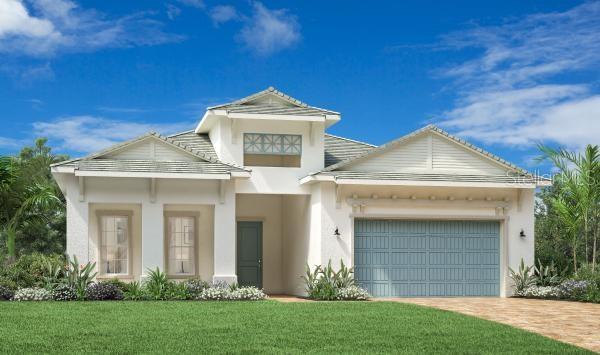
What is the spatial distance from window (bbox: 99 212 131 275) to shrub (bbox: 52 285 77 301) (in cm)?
263

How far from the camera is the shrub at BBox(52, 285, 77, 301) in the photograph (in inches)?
798

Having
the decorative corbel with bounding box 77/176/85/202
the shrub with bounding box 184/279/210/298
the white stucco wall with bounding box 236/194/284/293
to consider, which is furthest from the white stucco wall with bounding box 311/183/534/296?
the decorative corbel with bounding box 77/176/85/202

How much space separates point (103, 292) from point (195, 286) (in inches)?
92.7

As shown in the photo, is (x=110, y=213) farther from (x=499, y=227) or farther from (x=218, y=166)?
(x=499, y=227)

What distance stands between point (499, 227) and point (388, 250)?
136 inches

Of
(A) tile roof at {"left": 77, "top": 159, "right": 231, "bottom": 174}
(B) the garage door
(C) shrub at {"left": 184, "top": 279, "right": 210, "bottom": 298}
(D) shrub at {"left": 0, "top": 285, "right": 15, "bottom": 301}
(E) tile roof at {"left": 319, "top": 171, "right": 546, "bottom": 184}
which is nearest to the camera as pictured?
(D) shrub at {"left": 0, "top": 285, "right": 15, "bottom": 301}

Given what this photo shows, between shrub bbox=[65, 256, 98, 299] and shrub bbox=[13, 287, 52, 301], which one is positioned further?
shrub bbox=[65, 256, 98, 299]

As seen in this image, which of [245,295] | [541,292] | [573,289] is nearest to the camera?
[245,295]

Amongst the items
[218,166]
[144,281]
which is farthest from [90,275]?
[218,166]

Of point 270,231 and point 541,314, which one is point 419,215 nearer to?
point 270,231

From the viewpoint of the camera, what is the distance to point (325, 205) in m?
22.5

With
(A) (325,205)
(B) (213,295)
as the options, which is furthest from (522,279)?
(B) (213,295)

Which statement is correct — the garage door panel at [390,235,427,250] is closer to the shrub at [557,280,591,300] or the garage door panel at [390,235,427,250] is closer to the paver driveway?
the paver driveway

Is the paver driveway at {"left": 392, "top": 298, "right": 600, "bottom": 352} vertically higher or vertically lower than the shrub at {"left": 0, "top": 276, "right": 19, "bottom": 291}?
lower
